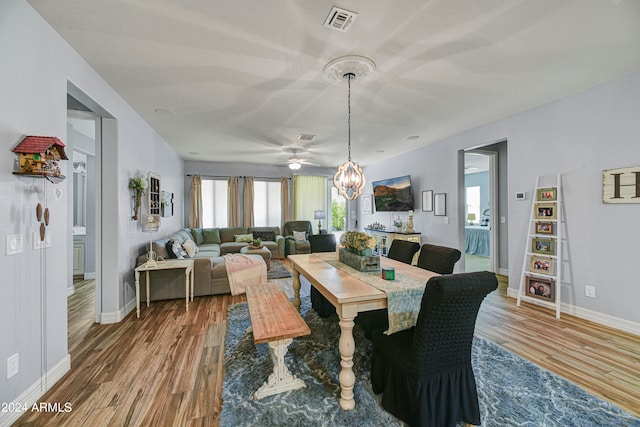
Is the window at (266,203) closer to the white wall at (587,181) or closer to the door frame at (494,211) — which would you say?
the door frame at (494,211)

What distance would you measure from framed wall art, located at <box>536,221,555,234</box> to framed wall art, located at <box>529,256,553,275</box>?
342 mm

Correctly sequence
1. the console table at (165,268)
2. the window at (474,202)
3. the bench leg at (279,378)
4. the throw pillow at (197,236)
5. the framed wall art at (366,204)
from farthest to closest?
1. the window at (474,202)
2. the framed wall art at (366,204)
3. the throw pillow at (197,236)
4. the console table at (165,268)
5. the bench leg at (279,378)

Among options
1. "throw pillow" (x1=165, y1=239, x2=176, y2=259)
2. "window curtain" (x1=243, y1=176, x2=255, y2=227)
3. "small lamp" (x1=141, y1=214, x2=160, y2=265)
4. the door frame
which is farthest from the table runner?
"window curtain" (x1=243, y1=176, x2=255, y2=227)

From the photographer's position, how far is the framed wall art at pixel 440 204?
16.4ft

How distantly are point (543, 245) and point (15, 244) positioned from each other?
5.09 meters

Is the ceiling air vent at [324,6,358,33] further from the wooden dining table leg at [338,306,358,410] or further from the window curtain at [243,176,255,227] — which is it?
the window curtain at [243,176,255,227]

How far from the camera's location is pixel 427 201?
18.0ft

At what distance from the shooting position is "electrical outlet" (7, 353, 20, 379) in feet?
5.22

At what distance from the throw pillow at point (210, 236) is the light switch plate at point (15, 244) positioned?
17.2ft

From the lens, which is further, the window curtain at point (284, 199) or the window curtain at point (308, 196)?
the window curtain at point (308, 196)

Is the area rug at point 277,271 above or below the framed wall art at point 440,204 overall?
below

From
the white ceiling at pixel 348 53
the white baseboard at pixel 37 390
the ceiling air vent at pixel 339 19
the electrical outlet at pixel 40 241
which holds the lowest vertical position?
the white baseboard at pixel 37 390

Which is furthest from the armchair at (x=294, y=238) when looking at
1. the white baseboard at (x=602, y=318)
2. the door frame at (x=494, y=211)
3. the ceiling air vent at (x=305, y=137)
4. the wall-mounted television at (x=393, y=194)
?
the white baseboard at (x=602, y=318)

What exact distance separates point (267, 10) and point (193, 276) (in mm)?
3456
